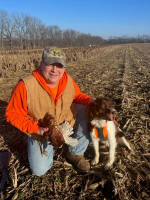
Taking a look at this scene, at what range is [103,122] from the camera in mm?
2572

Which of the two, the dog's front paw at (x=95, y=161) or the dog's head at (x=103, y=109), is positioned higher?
the dog's head at (x=103, y=109)

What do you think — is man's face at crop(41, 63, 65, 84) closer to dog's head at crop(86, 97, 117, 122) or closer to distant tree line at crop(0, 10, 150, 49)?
dog's head at crop(86, 97, 117, 122)

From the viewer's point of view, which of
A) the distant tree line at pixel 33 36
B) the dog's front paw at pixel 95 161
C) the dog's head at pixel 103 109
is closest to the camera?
the dog's head at pixel 103 109

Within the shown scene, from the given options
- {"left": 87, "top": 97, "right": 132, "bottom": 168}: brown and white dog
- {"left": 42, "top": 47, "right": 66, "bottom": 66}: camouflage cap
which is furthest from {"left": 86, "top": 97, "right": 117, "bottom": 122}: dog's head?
{"left": 42, "top": 47, "right": 66, "bottom": 66}: camouflage cap

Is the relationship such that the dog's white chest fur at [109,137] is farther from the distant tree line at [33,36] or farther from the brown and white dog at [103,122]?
the distant tree line at [33,36]

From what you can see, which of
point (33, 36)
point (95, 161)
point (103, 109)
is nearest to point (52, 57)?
point (103, 109)

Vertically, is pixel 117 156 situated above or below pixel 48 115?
below


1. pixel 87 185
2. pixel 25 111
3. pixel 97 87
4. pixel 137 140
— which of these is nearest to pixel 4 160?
pixel 25 111

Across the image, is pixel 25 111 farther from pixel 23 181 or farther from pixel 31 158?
pixel 23 181

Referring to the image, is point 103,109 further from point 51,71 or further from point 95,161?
point 95,161

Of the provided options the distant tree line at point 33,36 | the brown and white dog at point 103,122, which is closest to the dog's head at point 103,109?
the brown and white dog at point 103,122

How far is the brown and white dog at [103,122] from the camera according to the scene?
237 cm

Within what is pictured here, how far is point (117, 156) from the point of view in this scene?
3156mm

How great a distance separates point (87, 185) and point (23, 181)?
1.03 m
